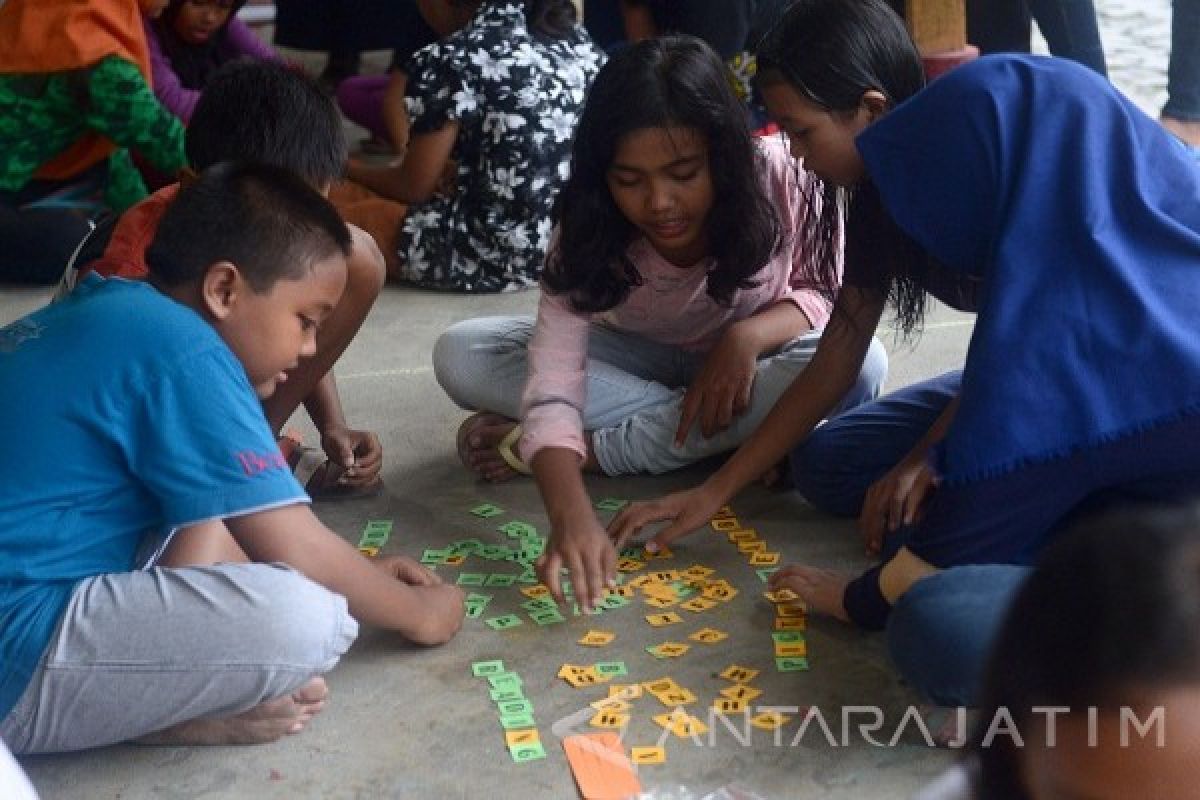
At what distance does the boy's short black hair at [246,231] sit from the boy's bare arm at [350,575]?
0.33 m

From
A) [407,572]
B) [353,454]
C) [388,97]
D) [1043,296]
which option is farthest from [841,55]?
[388,97]

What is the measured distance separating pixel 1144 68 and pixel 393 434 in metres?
4.23

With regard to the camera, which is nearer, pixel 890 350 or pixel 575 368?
pixel 575 368

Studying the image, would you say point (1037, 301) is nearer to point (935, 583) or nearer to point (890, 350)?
point (935, 583)

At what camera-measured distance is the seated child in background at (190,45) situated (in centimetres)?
430

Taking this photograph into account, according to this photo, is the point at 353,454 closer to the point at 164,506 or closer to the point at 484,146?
the point at 164,506

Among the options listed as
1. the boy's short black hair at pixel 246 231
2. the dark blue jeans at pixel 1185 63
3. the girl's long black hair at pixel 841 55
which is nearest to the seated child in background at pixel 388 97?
the dark blue jeans at pixel 1185 63

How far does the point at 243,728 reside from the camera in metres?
2.18

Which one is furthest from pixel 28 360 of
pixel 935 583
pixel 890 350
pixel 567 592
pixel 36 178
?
pixel 36 178

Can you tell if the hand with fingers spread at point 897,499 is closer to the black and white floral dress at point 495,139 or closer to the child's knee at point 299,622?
the child's knee at point 299,622

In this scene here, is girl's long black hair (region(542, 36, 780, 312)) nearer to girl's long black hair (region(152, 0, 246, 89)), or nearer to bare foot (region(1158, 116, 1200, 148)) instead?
girl's long black hair (region(152, 0, 246, 89))

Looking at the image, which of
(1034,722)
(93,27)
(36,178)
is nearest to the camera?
(1034,722)

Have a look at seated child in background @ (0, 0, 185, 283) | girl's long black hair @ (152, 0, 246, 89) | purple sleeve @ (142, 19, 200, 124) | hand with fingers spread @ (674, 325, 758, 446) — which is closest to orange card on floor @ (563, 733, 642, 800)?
hand with fingers spread @ (674, 325, 758, 446)

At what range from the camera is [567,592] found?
8.60 feet
